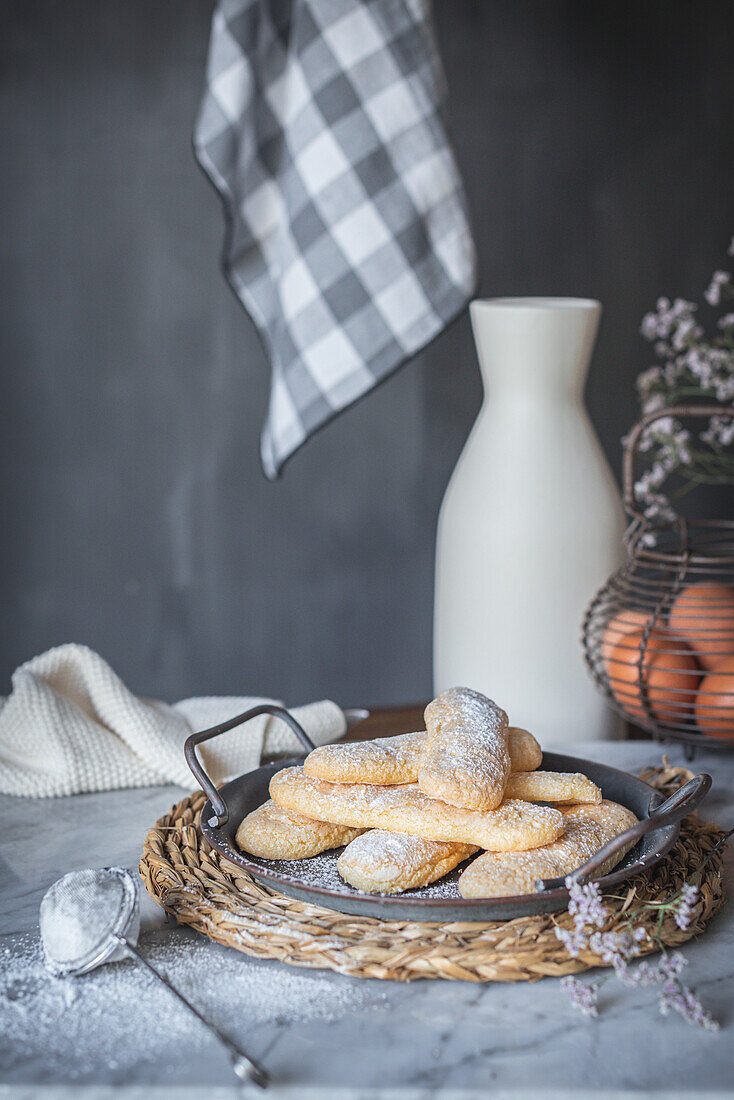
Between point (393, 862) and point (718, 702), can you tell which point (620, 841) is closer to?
point (393, 862)

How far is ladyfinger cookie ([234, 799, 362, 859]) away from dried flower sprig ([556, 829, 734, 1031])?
17cm

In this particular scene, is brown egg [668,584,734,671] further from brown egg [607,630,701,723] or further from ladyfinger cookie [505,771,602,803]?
ladyfinger cookie [505,771,602,803]

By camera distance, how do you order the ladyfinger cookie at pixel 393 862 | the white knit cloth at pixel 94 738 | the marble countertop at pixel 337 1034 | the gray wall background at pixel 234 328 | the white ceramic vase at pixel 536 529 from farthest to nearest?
the gray wall background at pixel 234 328 → the white ceramic vase at pixel 536 529 → the white knit cloth at pixel 94 738 → the ladyfinger cookie at pixel 393 862 → the marble countertop at pixel 337 1034

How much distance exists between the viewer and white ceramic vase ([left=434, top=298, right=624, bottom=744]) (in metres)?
1.09

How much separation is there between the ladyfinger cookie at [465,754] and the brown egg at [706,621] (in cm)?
31

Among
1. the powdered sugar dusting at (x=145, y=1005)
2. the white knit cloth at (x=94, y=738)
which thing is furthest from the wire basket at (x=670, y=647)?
the powdered sugar dusting at (x=145, y=1005)

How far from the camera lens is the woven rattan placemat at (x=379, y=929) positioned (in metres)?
0.62

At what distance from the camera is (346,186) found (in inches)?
42.1

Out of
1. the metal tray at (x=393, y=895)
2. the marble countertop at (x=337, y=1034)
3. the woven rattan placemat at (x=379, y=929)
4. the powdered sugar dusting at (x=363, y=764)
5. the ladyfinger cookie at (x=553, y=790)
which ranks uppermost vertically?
the powdered sugar dusting at (x=363, y=764)

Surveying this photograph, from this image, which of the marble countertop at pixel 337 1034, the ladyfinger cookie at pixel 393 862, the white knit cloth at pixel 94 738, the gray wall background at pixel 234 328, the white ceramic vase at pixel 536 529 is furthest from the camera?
the gray wall background at pixel 234 328

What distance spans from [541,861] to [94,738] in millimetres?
495

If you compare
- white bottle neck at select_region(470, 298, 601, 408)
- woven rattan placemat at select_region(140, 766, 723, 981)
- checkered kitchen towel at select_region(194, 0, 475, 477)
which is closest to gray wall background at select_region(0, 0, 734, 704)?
checkered kitchen towel at select_region(194, 0, 475, 477)

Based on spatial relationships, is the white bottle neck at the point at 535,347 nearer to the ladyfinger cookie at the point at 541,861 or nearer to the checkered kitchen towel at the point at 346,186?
the checkered kitchen towel at the point at 346,186

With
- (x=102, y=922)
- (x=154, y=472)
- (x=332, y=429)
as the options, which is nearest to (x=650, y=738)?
(x=102, y=922)
